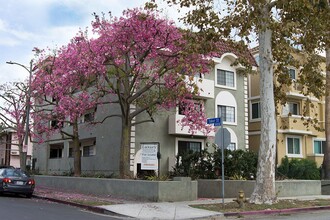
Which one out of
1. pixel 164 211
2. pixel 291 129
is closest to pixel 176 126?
pixel 291 129

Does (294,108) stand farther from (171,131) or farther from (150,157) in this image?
(150,157)

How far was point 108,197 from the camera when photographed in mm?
18641

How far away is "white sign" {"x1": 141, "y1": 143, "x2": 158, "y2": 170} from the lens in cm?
1877

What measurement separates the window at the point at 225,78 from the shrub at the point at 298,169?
697 centimetres

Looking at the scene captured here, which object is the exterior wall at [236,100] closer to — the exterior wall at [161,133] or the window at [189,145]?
the exterior wall at [161,133]

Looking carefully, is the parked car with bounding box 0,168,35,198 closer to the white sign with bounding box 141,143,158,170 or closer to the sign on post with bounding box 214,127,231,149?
the white sign with bounding box 141,143,158,170

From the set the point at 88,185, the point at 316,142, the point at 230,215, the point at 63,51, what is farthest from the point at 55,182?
the point at 316,142

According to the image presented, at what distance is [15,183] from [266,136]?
11544 millimetres

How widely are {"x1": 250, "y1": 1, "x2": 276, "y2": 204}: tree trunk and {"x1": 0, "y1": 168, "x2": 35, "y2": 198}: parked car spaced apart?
10.4 meters

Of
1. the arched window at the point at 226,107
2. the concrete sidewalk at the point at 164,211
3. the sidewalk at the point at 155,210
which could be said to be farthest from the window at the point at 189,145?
the concrete sidewalk at the point at 164,211

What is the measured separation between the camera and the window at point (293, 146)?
32.8 m

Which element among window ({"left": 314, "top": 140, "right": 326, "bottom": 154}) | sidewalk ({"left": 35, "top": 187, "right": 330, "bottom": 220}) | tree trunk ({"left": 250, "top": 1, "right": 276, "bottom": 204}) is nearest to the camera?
sidewalk ({"left": 35, "top": 187, "right": 330, "bottom": 220})

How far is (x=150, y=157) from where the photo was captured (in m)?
18.9

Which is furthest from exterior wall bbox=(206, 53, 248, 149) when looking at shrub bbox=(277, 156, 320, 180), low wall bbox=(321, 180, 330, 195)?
low wall bbox=(321, 180, 330, 195)
